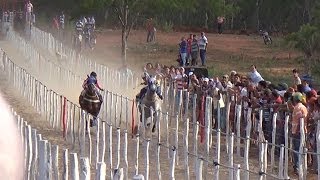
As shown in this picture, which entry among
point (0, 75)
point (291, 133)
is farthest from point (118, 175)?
point (0, 75)

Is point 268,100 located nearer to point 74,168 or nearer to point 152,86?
point 152,86

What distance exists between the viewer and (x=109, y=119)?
66.1 ft

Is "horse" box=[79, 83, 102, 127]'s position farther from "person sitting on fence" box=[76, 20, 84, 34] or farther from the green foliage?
"person sitting on fence" box=[76, 20, 84, 34]

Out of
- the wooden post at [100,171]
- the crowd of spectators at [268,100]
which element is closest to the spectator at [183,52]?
the crowd of spectators at [268,100]

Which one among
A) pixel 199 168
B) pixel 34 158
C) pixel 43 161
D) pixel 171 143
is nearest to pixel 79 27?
pixel 171 143

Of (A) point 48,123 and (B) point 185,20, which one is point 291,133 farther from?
(B) point 185,20

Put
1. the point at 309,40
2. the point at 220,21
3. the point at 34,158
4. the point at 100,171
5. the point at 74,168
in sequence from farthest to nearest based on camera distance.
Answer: the point at 220,21, the point at 309,40, the point at 34,158, the point at 74,168, the point at 100,171

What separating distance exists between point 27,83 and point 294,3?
35.6 m

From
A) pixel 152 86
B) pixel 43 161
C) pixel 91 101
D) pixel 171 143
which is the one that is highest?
pixel 43 161

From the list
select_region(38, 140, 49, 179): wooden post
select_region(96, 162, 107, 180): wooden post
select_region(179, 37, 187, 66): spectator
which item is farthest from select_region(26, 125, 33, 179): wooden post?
select_region(179, 37, 187, 66): spectator

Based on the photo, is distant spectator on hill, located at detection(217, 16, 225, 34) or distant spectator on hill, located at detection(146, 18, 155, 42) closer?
distant spectator on hill, located at detection(146, 18, 155, 42)

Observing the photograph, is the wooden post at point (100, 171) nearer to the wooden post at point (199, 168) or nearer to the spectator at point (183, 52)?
the wooden post at point (199, 168)

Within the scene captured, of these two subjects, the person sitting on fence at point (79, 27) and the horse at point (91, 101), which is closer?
the horse at point (91, 101)

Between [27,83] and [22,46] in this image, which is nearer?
[27,83]
